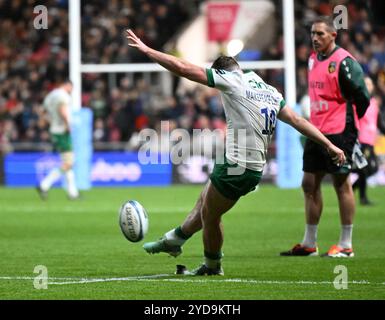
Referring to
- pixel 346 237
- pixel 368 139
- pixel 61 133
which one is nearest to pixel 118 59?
pixel 61 133

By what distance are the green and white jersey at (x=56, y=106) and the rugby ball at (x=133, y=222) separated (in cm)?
1103

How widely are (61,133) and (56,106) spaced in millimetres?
608

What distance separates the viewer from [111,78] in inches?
1192

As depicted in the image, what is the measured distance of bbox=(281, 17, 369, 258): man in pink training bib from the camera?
36.1ft

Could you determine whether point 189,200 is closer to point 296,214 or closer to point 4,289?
point 296,214

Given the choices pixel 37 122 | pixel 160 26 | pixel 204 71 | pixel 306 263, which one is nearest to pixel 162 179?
pixel 37 122

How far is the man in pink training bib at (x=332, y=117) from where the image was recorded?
1100cm

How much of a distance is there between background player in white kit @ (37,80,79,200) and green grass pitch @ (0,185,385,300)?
2.22 ft

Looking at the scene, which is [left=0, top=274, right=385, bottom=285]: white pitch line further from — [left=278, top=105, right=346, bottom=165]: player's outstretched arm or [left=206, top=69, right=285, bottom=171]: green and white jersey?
[left=278, top=105, right=346, bottom=165]: player's outstretched arm

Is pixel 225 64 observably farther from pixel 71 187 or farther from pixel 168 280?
pixel 71 187

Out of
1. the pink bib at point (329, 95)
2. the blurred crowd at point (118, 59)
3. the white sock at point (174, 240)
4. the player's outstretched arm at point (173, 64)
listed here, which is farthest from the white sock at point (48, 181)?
the player's outstretched arm at point (173, 64)

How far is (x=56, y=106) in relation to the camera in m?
20.6
